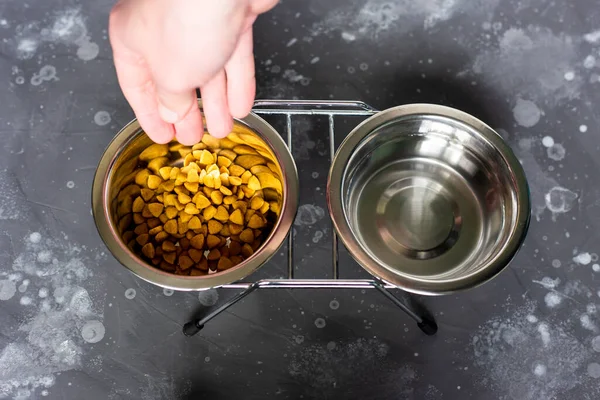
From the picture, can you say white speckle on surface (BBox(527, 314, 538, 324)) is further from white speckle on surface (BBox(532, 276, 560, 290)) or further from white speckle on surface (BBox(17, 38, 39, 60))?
white speckle on surface (BBox(17, 38, 39, 60))

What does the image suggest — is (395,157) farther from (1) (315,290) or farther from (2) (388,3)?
(2) (388,3)

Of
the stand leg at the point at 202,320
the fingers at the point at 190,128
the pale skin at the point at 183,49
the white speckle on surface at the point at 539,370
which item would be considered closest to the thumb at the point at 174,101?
the pale skin at the point at 183,49

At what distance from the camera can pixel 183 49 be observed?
42 centimetres

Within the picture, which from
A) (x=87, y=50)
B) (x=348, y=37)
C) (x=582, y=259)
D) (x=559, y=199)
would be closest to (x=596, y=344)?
(x=582, y=259)

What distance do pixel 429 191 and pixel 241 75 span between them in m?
0.37

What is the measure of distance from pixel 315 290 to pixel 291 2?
56 cm

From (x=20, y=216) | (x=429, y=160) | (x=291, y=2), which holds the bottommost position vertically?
(x=20, y=216)

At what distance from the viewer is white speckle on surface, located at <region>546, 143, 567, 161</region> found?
921mm

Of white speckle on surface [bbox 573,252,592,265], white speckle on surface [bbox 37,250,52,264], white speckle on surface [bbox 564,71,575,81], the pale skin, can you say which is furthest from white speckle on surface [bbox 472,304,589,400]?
white speckle on surface [bbox 37,250,52,264]

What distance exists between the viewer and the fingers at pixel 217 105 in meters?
0.56

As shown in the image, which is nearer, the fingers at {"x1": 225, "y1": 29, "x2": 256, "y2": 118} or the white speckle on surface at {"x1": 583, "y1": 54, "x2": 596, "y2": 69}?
the fingers at {"x1": 225, "y1": 29, "x2": 256, "y2": 118}

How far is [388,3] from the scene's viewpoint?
101cm

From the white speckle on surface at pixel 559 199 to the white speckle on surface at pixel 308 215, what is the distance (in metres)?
0.39

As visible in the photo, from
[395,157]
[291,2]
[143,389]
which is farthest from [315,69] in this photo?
[143,389]
